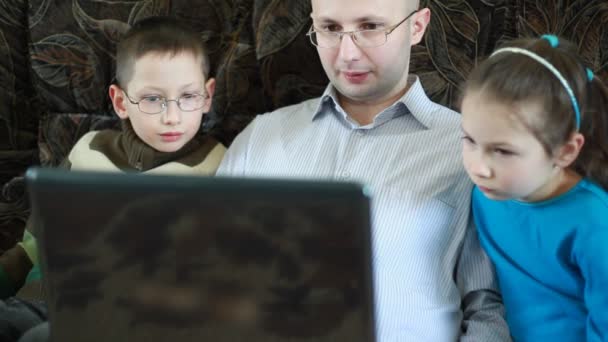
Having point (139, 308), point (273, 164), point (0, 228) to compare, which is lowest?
point (0, 228)

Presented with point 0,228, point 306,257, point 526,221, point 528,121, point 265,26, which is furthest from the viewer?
point 0,228

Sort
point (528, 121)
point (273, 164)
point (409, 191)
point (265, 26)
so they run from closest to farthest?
1. point (528, 121)
2. point (409, 191)
3. point (273, 164)
4. point (265, 26)

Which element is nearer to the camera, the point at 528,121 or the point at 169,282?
the point at 169,282

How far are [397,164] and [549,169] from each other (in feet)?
1.12

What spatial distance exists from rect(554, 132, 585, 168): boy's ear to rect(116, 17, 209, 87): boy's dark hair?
0.84m

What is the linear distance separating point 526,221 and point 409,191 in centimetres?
24

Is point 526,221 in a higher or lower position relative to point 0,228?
higher

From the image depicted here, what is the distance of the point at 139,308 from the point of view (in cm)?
73

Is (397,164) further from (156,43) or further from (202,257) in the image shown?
(202,257)

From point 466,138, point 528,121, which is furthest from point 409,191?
point 528,121

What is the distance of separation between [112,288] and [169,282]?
0.22 ft

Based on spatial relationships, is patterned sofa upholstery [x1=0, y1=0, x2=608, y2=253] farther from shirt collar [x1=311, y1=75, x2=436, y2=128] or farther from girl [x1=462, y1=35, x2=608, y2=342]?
girl [x1=462, y1=35, x2=608, y2=342]

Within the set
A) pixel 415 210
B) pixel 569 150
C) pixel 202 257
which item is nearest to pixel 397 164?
pixel 415 210

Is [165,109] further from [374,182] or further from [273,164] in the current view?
[374,182]
